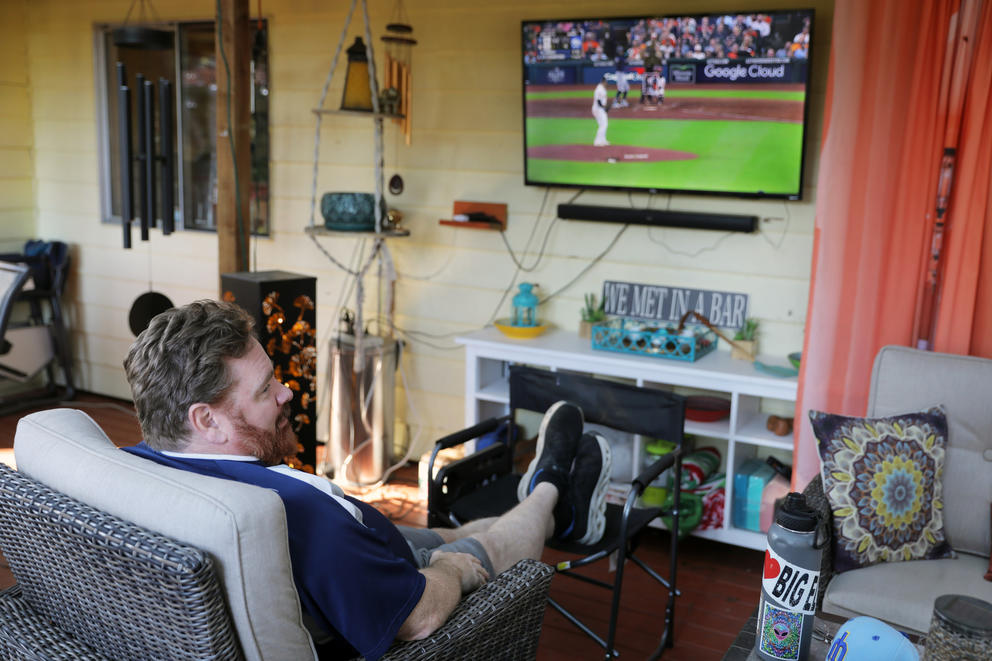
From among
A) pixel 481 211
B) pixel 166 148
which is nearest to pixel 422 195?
pixel 481 211

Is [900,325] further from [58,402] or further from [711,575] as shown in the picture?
[58,402]

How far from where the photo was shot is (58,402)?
5.19 meters

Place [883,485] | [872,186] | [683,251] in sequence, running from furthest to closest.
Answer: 1. [683,251]
2. [872,186]
3. [883,485]

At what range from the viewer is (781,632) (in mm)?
1618

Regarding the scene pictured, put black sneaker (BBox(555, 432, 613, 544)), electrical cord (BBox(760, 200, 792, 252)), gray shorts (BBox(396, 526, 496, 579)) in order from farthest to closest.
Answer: electrical cord (BBox(760, 200, 792, 252)), black sneaker (BBox(555, 432, 613, 544)), gray shorts (BBox(396, 526, 496, 579))

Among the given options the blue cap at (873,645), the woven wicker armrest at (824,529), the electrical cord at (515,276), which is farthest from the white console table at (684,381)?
the blue cap at (873,645)

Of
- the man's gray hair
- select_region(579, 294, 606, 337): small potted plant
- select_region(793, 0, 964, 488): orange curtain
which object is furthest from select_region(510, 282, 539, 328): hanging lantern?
the man's gray hair

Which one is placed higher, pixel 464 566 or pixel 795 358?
pixel 795 358

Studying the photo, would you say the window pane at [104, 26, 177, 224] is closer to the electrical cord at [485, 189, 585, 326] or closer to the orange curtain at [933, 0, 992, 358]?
the electrical cord at [485, 189, 585, 326]

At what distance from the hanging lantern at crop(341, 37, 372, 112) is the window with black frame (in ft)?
2.71

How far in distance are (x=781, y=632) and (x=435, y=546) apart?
0.91 m

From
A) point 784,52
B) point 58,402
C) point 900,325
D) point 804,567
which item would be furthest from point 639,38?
point 58,402

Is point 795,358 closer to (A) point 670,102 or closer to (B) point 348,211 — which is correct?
(A) point 670,102

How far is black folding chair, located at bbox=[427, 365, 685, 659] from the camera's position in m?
2.60
